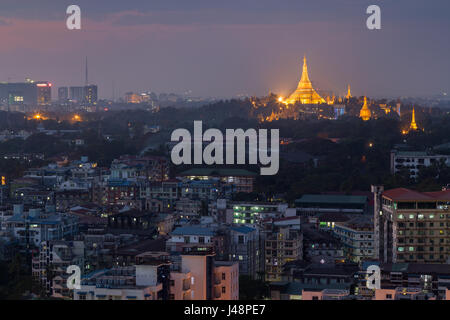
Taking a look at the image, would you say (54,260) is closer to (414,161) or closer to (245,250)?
(245,250)

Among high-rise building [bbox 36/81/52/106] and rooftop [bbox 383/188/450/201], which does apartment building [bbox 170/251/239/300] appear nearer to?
rooftop [bbox 383/188/450/201]

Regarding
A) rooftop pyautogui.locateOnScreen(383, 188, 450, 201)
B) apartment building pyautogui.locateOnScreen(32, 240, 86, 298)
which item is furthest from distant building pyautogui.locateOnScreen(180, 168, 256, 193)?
apartment building pyautogui.locateOnScreen(32, 240, 86, 298)

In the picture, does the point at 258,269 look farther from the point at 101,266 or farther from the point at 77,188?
the point at 77,188

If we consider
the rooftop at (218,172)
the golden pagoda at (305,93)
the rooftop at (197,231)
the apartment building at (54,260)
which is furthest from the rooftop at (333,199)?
the golden pagoda at (305,93)

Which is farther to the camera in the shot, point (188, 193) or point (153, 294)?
point (188, 193)

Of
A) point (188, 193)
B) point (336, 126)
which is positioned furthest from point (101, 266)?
point (336, 126)

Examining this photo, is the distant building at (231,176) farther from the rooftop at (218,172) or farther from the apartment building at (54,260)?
the apartment building at (54,260)
